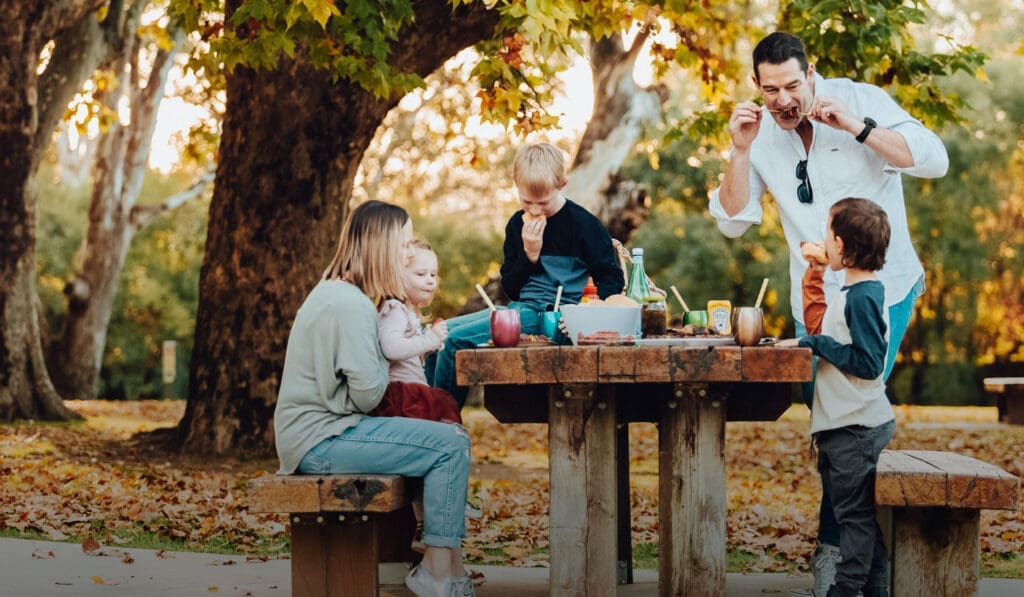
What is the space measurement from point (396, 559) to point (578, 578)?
1.01 meters

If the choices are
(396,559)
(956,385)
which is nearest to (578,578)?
(396,559)

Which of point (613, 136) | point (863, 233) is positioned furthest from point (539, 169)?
point (613, 136)

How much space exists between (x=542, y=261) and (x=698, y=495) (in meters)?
1.56

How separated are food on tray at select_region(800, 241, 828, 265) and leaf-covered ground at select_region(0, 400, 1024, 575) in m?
2.28

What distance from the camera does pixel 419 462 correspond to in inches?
182

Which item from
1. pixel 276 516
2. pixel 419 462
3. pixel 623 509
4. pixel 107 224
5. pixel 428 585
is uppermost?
pixel 107 224

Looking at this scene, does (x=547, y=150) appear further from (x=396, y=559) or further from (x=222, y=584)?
(x=222, y=584)

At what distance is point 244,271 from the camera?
1112 centimetres

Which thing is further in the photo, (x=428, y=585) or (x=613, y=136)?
(x=613, y=136)

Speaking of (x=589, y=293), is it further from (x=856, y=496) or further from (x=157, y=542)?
(x=157, y=542)

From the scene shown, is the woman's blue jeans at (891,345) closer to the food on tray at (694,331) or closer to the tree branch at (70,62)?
the food on tray at (694,331)

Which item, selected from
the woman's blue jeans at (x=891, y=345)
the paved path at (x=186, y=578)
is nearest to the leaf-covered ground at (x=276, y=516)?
the paved path at (x=186, y=578)

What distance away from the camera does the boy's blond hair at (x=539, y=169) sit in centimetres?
545

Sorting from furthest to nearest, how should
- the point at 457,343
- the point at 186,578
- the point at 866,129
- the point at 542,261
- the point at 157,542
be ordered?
the point at 157,542 → the point at 186,578 → the point at 542,261 → the point at 457,343 → the point at 866,129
